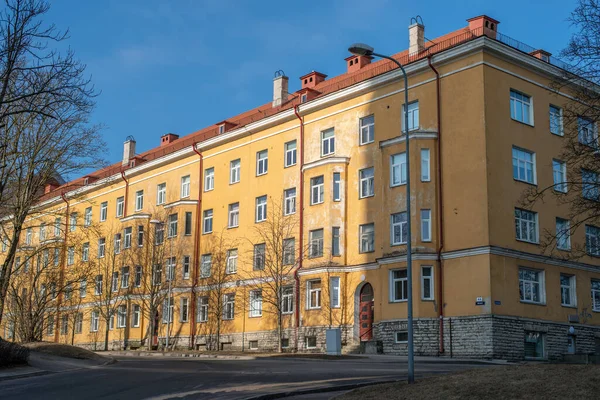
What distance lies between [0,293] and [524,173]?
24.4 m

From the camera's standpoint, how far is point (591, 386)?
14.0 meters

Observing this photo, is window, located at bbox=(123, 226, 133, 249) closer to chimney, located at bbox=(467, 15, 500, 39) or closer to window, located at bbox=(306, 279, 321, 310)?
window, located at bbox=(306, 279, 321, 310)

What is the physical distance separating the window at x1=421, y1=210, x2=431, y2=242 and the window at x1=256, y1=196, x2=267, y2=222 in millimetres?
12699

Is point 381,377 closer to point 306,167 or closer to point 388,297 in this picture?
point 388,297

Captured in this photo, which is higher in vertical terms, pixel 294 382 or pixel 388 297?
pixel 388 297

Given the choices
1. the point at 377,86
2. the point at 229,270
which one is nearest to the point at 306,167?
the point at 377,86

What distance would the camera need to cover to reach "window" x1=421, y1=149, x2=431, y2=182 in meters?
37.5

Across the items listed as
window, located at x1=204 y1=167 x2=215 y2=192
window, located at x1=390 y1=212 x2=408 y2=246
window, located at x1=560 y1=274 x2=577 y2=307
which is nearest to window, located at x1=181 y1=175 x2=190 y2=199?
window, located at x1=204 y1=167 x2=215 y2=192

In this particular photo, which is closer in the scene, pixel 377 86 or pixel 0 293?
pixel 0 293

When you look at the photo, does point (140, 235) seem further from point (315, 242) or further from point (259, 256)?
point (315, 242)

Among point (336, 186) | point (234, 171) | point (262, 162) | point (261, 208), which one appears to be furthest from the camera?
point (234, 171)

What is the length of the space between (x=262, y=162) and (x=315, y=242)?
7.65m

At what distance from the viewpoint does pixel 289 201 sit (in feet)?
150

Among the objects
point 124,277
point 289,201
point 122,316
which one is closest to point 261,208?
point 289,201
